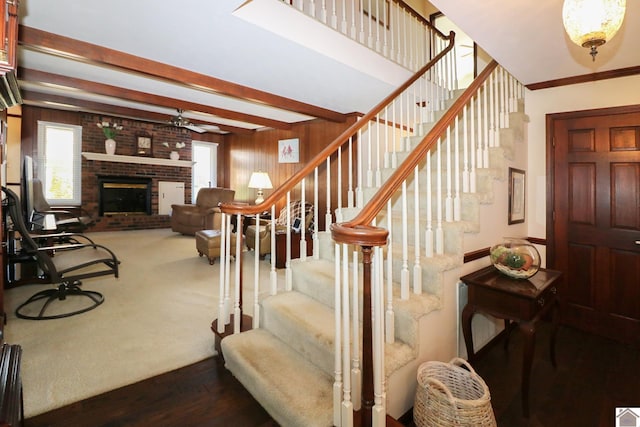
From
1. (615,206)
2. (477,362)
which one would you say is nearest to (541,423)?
(477,362)

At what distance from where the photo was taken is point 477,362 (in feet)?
7.10

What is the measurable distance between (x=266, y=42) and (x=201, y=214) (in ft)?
14.9

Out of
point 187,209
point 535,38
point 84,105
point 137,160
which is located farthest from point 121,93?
point 535,38

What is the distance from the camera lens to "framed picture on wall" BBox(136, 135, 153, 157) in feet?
24.4

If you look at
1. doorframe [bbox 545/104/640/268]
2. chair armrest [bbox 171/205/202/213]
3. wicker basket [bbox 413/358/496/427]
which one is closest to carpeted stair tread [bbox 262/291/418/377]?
wicker basket [bbox 413/358/496/427]

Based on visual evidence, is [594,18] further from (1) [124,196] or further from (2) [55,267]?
(1) [124,196]

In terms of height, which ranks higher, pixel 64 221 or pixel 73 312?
pixel 64 221

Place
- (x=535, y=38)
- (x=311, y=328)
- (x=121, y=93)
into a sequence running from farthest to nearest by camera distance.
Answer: (x=121, y=93) < (x=535, y=38) < (x=311, y=328)

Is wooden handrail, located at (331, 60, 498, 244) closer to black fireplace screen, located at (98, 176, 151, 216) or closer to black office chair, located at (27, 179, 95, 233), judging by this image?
black office chair, located at (27, 179, 95, 233)

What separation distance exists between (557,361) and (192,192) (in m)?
8.31

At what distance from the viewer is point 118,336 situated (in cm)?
236

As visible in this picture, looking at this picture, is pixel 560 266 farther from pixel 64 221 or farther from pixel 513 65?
pixel 64 221

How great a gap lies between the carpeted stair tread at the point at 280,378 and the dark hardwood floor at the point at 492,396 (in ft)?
0.34

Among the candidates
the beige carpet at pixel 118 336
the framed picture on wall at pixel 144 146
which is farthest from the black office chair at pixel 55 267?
the framed picture on wall at pixel 144 146
